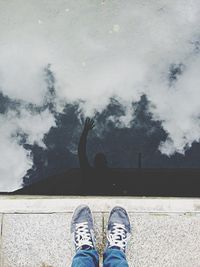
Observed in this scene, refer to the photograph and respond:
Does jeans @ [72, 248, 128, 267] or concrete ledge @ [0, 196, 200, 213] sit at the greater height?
concrete ledge @ [0, 196, 200, 213]

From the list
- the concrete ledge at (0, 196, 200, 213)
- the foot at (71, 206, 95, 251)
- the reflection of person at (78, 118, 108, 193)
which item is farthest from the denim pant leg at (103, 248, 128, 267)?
the reflection of person at (78, 118, 108, 193)

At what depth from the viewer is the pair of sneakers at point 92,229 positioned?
3.11 metres

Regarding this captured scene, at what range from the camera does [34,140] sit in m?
4.71

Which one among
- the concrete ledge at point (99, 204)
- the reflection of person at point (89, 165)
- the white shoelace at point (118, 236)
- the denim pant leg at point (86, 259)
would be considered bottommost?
the denim pant leg at point (86, 259)

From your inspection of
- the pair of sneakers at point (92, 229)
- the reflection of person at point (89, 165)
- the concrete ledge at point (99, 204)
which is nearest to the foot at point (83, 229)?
the pair of sneakers at point (92, 229)

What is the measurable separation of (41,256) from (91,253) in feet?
1.75

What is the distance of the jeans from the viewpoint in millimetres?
2846

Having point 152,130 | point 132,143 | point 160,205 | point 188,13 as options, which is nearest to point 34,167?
point 132,143

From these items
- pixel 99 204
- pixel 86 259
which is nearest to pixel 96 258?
pixel 86 259

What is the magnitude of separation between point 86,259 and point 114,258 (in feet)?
0.79

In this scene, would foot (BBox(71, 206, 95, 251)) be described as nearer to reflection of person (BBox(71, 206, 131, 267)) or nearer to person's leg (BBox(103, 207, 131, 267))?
reflection of person (BBox(71, 206, 131, 267))

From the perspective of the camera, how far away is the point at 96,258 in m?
2.99

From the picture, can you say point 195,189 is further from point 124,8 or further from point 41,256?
point 124,8

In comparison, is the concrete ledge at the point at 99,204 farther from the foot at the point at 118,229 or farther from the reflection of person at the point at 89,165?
the reflection of person at the point at 89,165
